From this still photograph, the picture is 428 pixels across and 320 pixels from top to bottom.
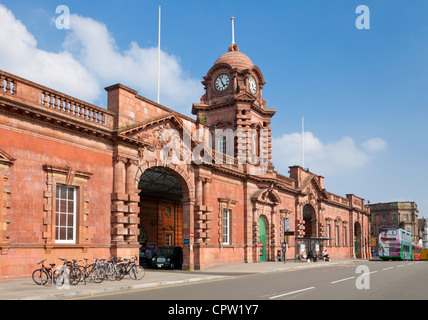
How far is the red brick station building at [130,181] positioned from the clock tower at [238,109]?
99 mm

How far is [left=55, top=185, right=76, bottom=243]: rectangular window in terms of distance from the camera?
19422 mm

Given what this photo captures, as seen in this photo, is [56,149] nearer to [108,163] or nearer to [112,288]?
[108,163]

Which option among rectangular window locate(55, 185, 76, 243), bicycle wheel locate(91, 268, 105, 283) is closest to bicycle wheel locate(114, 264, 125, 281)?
bicycle wheel locate(91, 268, 105, 283)

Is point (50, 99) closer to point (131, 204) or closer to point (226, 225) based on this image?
point (131, 204)

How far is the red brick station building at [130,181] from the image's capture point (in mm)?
17781

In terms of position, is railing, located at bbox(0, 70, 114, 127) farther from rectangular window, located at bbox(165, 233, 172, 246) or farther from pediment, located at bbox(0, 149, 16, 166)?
rectangular window, located at bbox(165, 233, 172, 246)

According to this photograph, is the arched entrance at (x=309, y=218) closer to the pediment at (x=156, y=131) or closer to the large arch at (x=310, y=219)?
the large arch at (x=310, y=219)

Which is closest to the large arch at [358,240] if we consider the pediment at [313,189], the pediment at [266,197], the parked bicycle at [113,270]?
the pediment at [313,189]

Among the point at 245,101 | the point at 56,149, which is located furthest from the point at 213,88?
the point at 56,149

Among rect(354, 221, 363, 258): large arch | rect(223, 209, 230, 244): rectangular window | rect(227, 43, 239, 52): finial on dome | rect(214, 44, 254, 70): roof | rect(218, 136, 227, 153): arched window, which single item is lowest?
rect(354, 221, 363, 258): large arch

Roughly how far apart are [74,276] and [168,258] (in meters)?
14.5

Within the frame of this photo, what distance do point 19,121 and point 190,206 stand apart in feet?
42.5

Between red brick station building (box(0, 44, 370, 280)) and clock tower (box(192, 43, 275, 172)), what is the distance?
3.9 inches
